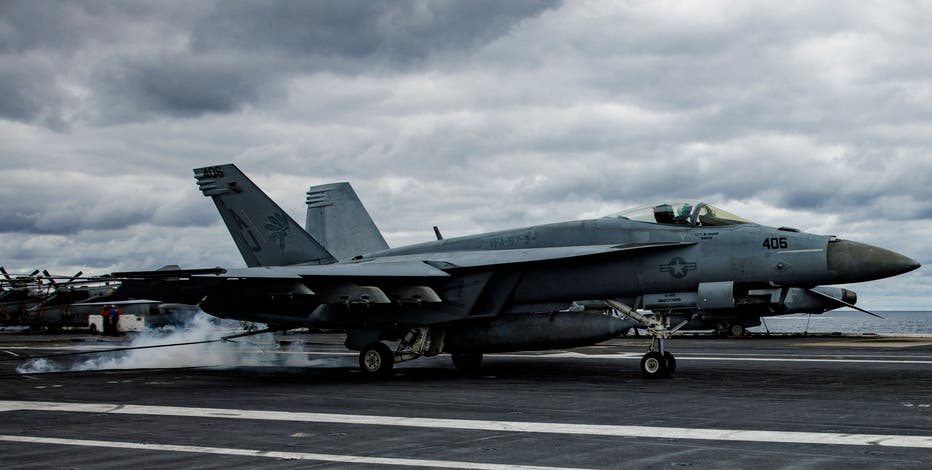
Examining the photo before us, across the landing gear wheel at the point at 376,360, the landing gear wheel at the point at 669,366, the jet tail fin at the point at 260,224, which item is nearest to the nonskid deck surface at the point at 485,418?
the landing gear wheel at the point at 376,360

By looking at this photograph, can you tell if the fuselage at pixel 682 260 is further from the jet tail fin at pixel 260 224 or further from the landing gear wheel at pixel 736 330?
the landing gear wheel at pixel 736 330

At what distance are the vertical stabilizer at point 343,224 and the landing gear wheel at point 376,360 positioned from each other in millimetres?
8128

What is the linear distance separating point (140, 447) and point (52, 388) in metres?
7.72

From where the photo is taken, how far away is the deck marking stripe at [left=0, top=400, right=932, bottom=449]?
25.4ft

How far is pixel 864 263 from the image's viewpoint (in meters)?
13.1

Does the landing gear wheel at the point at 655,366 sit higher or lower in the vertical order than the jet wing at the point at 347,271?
lower

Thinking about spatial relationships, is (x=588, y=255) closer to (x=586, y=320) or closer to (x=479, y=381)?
(x=586, y=320)

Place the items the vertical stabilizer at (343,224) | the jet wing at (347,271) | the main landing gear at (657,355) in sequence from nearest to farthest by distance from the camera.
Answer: the main landing gear at (657,355)
the jet wing at (347,271)
the vertical stabilizer at (343,224)

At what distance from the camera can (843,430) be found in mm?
8305

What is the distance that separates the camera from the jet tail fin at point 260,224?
19.2m

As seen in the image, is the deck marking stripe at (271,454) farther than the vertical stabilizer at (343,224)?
No

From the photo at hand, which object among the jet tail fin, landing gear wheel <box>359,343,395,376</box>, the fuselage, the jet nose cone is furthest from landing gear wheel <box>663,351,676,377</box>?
the jet tail fin

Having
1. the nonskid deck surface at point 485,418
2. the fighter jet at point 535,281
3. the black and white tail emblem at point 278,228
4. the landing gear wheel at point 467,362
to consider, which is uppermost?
the black and white tail emblem at point 278,228

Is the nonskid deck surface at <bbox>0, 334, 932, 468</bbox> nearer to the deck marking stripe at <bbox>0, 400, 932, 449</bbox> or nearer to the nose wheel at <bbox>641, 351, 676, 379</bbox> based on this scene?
the deck marking stripe at <bbox>0, 400, 932, 449</bbox>
